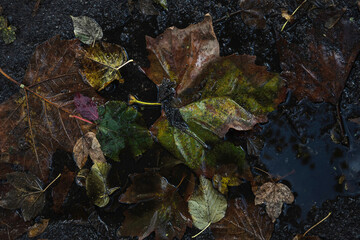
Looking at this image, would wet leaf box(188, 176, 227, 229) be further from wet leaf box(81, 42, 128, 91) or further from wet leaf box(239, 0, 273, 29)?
wet leaf box(239, 0, 273, 29)

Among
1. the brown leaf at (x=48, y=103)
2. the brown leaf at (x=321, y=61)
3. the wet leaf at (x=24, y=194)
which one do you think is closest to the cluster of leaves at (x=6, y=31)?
the brown leaf at (x=48, y=103)

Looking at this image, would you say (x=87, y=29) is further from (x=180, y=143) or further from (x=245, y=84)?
(x=245, y=84)

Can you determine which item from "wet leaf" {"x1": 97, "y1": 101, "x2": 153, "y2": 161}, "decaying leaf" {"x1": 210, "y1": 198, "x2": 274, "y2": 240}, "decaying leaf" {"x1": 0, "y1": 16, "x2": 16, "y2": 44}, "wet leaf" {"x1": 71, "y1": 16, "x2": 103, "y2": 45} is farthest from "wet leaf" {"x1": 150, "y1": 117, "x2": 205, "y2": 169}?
"decaying leaf" {"x1": 0, "y1": 16, "x2": 16, "y2": 44}

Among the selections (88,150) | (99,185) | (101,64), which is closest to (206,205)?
(99,185)

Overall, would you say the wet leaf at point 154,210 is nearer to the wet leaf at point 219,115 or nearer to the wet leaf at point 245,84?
the wet leaf at point 219,115

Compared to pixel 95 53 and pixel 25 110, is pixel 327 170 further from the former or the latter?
pixel 25 110

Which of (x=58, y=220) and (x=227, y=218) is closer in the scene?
(x=227, y=218)

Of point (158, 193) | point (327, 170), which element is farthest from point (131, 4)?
point (327, 170)

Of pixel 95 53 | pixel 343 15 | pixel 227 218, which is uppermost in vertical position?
pixel 343 15

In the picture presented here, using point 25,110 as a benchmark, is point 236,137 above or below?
above
